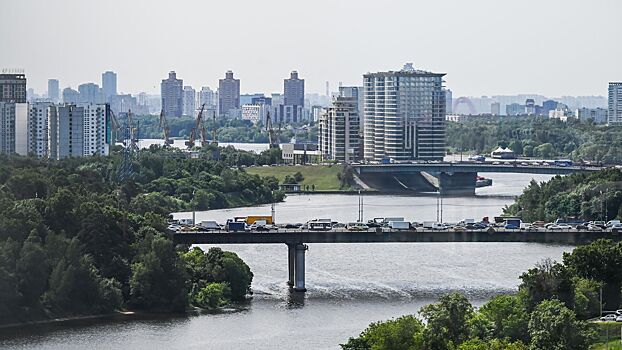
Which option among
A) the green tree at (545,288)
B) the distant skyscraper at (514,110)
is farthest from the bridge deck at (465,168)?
the distant skyscraper at (514,110)

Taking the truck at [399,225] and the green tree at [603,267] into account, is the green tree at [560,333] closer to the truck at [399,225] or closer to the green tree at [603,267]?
the green tree at [603,267]

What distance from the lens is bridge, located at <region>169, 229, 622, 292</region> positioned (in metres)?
20.4

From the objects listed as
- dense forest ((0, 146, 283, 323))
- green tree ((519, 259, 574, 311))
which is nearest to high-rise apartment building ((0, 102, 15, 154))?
dense forest ((0, 146, 283, 323))

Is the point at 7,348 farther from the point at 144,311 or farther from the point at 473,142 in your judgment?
the point at 473,142

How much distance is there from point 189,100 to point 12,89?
159 feet

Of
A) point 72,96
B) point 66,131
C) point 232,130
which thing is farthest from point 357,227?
point 232,130

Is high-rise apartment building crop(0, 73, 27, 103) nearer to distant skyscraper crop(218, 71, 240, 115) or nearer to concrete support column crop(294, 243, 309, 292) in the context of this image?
concrete support column crop(294, 243, 309, 292)

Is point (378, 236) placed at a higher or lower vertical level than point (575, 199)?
lower

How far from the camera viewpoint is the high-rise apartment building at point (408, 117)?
44219 mm

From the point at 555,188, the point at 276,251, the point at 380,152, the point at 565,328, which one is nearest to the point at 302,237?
the point at 276,251

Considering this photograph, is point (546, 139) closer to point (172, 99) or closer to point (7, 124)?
point (7, 124)

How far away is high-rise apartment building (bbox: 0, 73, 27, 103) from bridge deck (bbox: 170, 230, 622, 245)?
1924cm

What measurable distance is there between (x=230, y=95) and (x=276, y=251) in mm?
63734

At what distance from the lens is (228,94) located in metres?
86.8
